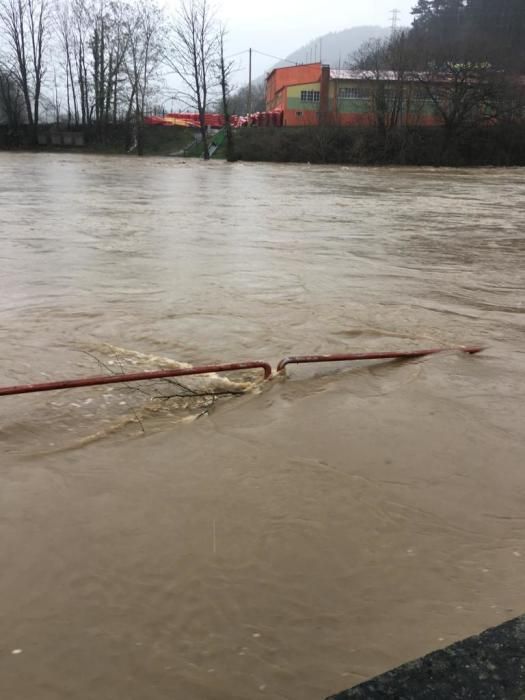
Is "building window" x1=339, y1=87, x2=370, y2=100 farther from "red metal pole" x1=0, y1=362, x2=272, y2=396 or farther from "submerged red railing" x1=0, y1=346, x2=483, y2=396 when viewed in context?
"red metal pole" x1=0, y1=362, x2=272, y2=396

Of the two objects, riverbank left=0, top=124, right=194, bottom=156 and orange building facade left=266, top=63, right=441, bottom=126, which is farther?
riverbank left=0, top=124, right=194, bottom=156

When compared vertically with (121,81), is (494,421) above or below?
below

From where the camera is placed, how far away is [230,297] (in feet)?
23.2

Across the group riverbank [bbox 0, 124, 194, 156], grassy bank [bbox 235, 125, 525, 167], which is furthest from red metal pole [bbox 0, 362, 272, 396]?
riverbank [bbox 0, 124, 194, 156]

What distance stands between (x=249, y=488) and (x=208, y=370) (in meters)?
1.23

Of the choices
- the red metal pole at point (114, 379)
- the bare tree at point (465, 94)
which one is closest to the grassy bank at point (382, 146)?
the bare tree at point (465, 94)

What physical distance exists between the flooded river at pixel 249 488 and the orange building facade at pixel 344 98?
49.5 m

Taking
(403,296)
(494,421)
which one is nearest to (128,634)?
(494,421)

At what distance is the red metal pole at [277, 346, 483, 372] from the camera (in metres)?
4.70

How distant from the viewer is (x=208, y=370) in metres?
4.24

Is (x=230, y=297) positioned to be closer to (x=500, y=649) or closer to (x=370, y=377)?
(x=370, y=377)

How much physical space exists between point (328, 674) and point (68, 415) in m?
2.58

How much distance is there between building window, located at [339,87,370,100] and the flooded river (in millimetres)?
54045

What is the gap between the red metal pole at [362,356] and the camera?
4.70 metres
